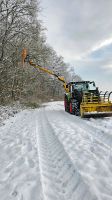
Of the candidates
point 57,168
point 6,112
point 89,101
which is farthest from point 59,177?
point 6,112

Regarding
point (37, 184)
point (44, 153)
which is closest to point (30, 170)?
point (37, 184)

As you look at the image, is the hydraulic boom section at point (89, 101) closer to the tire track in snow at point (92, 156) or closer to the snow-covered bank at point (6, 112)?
the snow-covered bank at point (6, 112)

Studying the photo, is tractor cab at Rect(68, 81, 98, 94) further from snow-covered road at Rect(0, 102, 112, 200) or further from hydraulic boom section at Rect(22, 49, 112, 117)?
snow-covered road at Rect(0, 102, 112, 200)

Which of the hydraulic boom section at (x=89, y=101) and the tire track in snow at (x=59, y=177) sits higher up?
the hydraulic boom section at (x=89, y=101)

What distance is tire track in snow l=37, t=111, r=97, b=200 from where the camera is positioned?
4.17 metres

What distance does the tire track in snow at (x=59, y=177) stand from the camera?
4172mm

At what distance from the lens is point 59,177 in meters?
4.95

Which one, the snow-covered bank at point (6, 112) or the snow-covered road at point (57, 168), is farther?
the snow-covered bank at point (6, 112)

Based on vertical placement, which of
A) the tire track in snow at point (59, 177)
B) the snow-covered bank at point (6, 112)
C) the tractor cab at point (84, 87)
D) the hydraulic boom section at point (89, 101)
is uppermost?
the tractor cab at point (84, 87)

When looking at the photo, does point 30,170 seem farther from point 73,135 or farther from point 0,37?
point 0,37

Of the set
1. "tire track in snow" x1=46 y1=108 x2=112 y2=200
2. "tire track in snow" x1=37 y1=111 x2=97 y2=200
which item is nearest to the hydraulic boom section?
"tire track in snow" x1=46 y1=108 x2=112 y2=200

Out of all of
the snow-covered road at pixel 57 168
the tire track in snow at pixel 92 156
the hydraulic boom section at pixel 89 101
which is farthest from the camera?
the hydraulic boom section at pixel 89 101

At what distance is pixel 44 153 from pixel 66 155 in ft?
1.98

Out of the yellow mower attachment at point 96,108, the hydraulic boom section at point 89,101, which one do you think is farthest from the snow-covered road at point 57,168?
the hydraulic boom section at point 89,101
